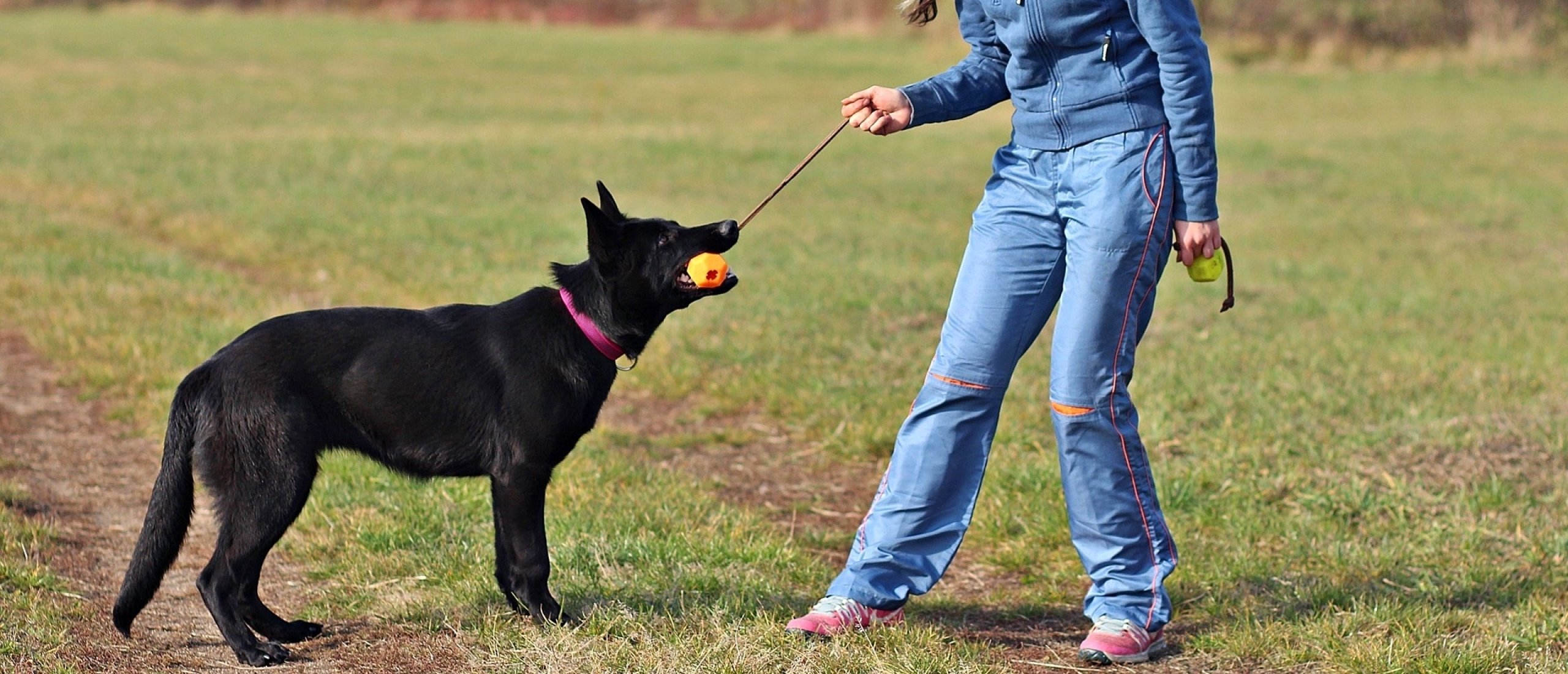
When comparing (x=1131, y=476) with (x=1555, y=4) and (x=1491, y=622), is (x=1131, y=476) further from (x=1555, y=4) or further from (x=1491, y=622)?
(x=1555, y=4)

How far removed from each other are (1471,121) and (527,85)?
15.6 metres

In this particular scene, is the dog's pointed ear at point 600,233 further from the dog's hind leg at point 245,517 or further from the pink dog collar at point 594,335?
the dog's hind leg at point 245,517

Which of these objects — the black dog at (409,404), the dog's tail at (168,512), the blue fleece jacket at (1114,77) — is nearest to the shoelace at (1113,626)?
the blue fleece jacket at (1114,77)

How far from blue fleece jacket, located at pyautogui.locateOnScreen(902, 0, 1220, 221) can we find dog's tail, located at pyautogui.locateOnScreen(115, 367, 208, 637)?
231cm

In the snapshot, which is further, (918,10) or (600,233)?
(918,10)

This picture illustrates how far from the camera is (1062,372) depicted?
4000mm

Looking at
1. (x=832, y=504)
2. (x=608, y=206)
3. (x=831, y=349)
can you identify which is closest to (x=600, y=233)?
(x=608, y=206)

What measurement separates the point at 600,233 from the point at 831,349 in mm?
4392

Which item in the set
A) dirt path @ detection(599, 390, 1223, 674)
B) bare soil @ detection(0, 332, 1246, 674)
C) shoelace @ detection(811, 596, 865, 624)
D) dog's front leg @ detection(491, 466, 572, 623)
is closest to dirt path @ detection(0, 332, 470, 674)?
bare soil @ detection(0, 332, 1246, 674)

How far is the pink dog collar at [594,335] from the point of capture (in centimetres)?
405

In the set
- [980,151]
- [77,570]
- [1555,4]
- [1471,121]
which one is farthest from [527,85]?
[77,570]

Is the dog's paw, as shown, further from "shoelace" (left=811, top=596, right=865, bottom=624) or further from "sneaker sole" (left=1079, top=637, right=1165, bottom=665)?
"sneaker sole" (left=1079, top=637, right=1165, bottom=665)

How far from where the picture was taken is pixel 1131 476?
161 inches

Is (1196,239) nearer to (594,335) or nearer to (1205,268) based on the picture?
(1205,268)
